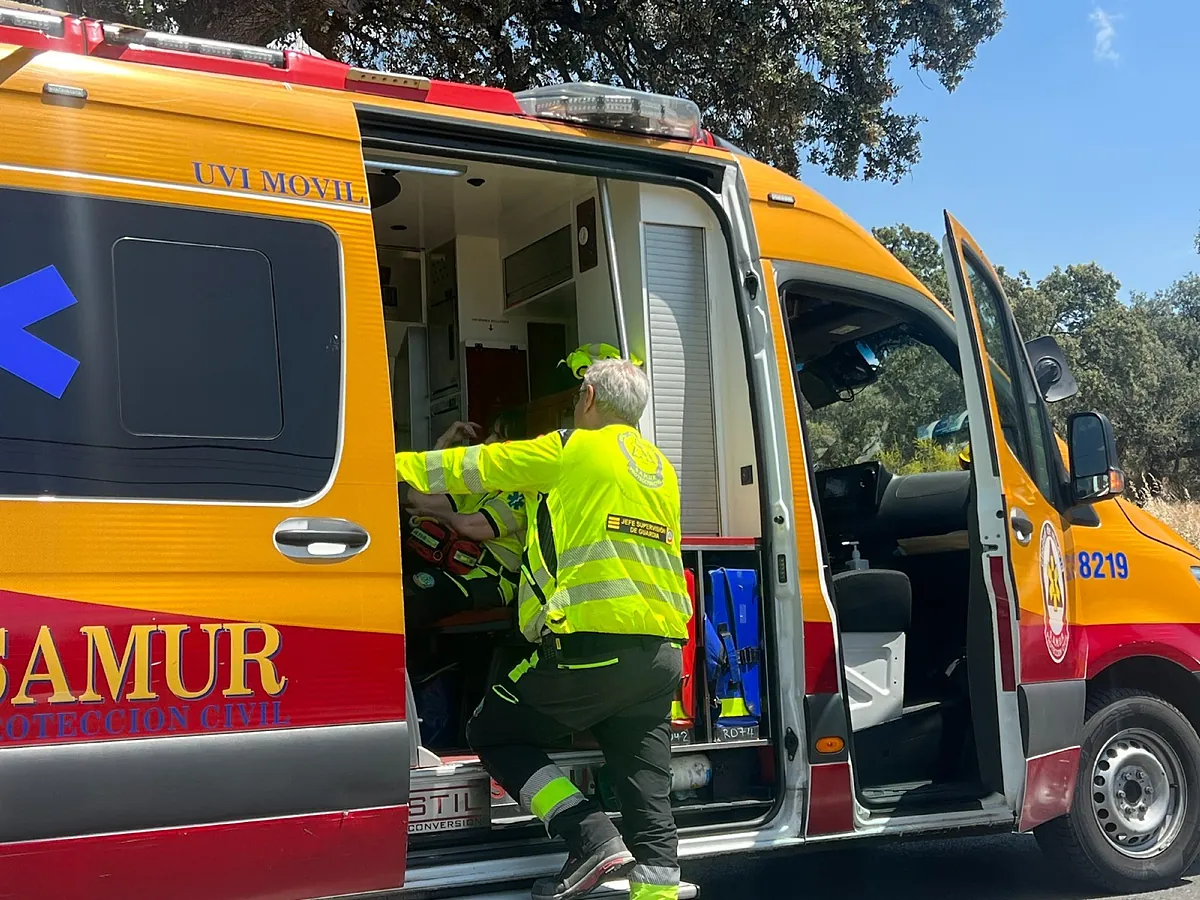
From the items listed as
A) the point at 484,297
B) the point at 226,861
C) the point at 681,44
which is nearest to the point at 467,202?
the point at 484,297

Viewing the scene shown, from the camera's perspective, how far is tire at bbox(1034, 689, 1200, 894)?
4688 mm

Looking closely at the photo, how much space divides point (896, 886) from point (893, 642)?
1.14m

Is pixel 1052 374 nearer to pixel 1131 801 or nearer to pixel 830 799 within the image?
pixel 1131 801

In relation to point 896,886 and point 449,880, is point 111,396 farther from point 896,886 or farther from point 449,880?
point 896,886

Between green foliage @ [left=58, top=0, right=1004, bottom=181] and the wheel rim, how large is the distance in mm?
6498

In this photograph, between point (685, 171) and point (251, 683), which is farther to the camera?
point (685, 171)

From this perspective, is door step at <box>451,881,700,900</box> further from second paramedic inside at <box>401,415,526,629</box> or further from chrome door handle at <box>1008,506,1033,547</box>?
chrome door handle at <box>1008,506,1033,547</box>

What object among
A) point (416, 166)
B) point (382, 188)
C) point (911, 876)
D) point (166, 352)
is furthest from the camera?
point (911, 876)

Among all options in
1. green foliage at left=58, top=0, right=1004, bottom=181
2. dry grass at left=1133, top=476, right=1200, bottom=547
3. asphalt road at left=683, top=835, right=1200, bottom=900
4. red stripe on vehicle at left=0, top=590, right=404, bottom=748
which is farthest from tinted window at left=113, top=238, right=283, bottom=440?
dry grass at left=1133, top=476, right=1200, bottom=547

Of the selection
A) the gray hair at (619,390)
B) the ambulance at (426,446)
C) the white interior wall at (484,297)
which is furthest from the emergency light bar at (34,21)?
the white interior wall at (484,297)

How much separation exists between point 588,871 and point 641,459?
3.98 feet

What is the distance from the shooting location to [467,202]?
5305mm

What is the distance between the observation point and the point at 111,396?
2938 millimetres

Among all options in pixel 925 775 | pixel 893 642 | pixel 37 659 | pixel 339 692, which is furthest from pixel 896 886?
pixel 37 659
